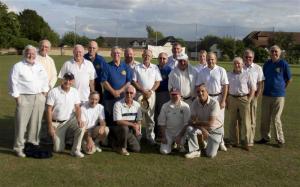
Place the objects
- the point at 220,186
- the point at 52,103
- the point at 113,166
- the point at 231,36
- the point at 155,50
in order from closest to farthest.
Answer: the point at 220,186
the point at 113,166
the point at 52,103
the point at 155,50
the point at 231,36

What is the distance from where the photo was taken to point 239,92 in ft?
27.5

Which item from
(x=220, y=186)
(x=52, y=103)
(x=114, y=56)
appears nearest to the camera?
(x=220, y=186)

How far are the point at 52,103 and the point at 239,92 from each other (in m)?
3.57

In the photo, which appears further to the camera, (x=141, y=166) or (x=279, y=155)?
(x=279, y=155)

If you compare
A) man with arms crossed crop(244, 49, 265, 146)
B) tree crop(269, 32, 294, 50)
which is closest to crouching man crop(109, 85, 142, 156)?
man with arms crossed crop(244, 49, 265, 146)

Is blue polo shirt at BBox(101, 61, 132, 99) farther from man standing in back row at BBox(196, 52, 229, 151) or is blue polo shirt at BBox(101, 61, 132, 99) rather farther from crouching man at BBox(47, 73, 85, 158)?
man standing in back row at BBox(196, 52, 229, 151)

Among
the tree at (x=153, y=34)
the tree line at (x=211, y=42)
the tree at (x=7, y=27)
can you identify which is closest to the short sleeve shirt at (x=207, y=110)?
the tree at (x=153, y=34)

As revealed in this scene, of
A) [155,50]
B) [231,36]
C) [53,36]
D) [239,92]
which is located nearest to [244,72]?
[239,92]

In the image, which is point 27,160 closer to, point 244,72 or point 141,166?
point 141,166

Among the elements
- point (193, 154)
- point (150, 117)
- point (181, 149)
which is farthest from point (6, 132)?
point (193, 154)

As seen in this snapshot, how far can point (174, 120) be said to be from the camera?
805 cm

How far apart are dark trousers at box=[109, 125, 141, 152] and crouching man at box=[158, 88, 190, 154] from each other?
19.9 inches

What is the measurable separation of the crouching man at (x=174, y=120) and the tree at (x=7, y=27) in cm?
5515

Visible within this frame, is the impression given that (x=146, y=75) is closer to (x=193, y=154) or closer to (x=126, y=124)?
(x=126, y=124)
